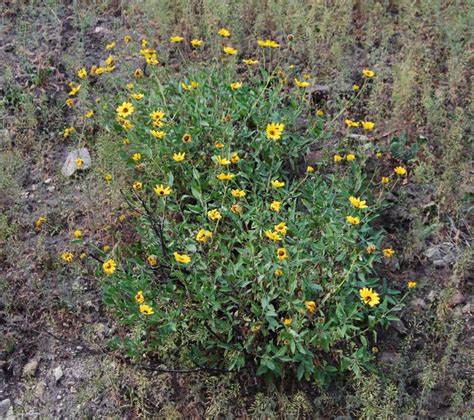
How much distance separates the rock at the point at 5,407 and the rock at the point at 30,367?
0.53 ft

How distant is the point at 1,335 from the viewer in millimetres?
3414

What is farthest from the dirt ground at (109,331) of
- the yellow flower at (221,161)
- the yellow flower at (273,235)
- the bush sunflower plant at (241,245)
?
the yellow flower at (221,161)

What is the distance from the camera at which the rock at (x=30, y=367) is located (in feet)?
10.8

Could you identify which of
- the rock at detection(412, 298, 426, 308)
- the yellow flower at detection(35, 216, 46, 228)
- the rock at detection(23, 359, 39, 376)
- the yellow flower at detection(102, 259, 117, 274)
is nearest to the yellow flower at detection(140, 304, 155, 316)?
the yellow flower at detection(102, 259, 117, 274)

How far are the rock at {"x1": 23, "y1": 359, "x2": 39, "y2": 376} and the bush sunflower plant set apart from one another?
49 centimetres

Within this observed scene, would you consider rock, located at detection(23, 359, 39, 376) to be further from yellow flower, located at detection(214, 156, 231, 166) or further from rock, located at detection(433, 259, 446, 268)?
rock, located at detection(433, 259, 446, 268)

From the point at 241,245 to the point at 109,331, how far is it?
2.88 ft

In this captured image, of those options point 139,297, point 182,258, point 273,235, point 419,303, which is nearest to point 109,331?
point 139,297

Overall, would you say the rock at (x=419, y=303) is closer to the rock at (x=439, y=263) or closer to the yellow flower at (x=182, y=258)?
the rock at (x=439, y=263)

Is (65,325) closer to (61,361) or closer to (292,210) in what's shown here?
(61,361)

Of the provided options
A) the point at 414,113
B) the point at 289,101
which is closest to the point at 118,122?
the point at 289,101

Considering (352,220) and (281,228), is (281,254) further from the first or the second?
(352,220)

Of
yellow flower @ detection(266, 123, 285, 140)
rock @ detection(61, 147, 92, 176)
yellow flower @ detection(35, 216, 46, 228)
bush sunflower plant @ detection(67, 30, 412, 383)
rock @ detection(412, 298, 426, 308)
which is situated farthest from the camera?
rock @ detection(61, 147, 92, 176)

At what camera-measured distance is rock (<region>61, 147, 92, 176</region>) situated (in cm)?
433
